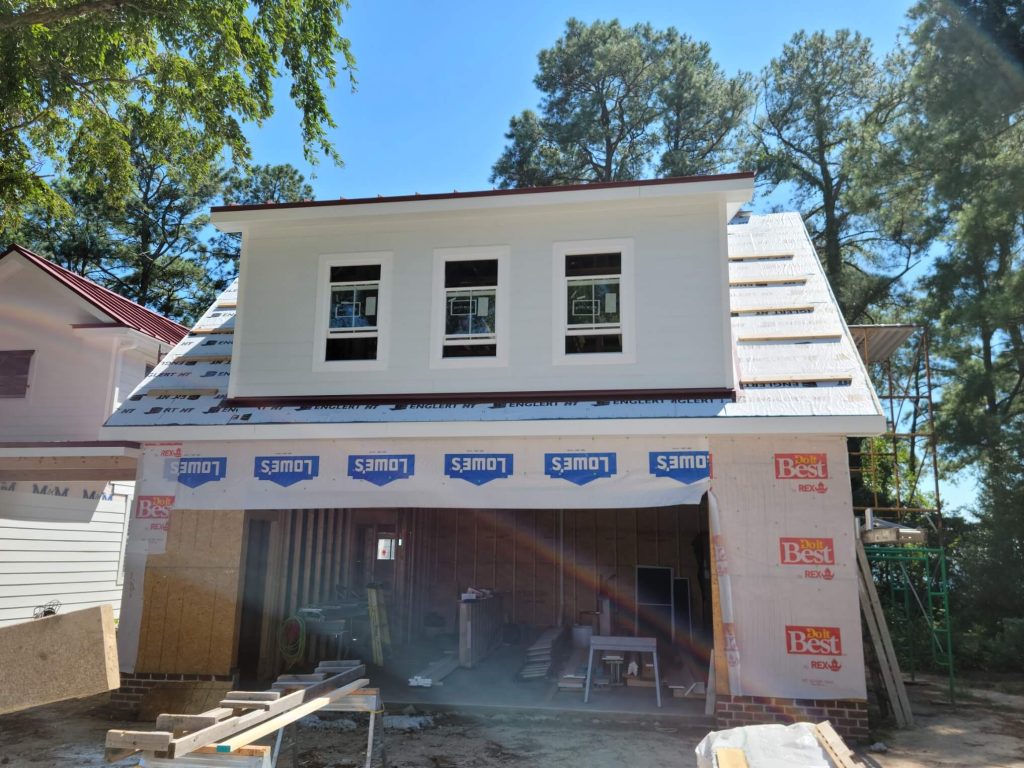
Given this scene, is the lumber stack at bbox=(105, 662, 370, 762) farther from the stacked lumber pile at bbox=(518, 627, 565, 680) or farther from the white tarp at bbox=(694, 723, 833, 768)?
the stacked lumber pile at bbox=(518, 627, 565, 680)

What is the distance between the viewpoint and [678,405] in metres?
8.20

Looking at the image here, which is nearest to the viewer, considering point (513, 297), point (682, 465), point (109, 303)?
point (682, 465)

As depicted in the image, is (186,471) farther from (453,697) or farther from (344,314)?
(453,697)

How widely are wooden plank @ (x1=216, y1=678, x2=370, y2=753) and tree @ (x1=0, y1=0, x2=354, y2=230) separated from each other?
9220 millimetres

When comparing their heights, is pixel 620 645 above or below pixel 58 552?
below

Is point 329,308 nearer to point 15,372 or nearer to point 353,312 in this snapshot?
point 353,312

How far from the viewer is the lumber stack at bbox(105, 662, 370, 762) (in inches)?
161

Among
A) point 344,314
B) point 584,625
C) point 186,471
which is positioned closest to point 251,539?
point 186,471

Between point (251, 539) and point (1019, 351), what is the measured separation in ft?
58.1

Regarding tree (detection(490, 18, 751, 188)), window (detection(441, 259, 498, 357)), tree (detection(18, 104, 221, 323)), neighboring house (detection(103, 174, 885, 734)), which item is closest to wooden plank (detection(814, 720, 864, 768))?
neighboring house (detection(103, 174, 885, 734))

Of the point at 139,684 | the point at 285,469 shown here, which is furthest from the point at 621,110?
the point at 139,684

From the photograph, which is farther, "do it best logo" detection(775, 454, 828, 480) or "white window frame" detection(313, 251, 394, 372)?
"white window frame" detection(313, 251, 394, 372)

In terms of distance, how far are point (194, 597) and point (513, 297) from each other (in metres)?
5.27

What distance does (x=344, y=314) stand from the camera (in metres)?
9.70
